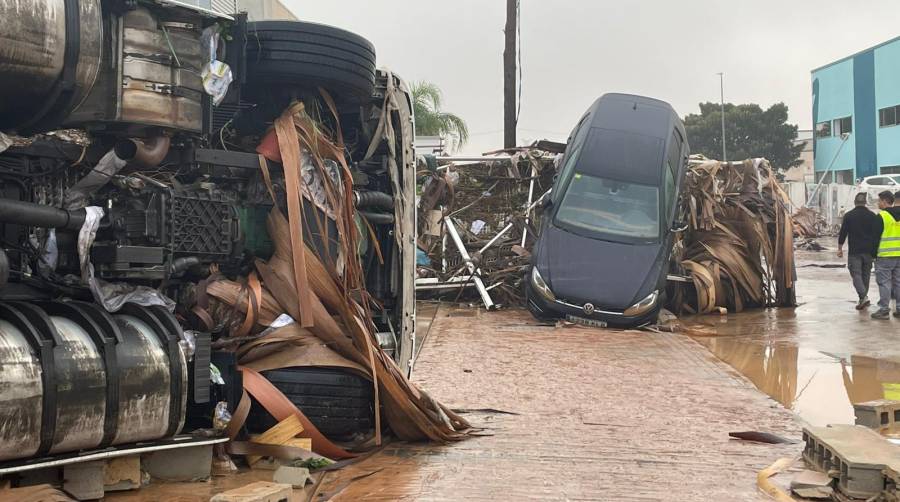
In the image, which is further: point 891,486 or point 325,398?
point 325,398

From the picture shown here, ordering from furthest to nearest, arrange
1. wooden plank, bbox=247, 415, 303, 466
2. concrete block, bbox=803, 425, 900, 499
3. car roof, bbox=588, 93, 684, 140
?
car roof, bbox=588, 93, 684, 140 → wooden plank, bbox=247, 415, 303, 466 → concrete block, bbox=803, 425, 900, 499

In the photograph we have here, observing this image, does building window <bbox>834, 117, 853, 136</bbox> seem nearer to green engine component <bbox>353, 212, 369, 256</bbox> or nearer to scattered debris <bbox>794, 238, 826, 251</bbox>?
scattered debris <bbox>794, 238, 826, 251</bbox>

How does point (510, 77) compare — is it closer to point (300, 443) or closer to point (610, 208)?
point (610, 208)

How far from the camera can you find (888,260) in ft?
48.0

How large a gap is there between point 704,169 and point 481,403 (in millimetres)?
9593

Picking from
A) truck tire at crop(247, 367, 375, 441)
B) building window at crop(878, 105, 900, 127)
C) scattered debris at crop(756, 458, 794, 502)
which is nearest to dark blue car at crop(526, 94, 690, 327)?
scattered debris at crop(756, 458, 794, 502)

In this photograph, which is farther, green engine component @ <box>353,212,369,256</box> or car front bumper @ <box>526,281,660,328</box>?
car front bumper @ <box>526,281,660,328</box>

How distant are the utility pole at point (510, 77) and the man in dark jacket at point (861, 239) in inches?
480

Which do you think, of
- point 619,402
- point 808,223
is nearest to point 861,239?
point 619,402

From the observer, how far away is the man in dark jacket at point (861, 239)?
1495 cm

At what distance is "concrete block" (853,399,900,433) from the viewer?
7.45 metres

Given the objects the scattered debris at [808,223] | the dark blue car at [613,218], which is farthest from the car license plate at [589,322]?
the scattered debris at [808,223]

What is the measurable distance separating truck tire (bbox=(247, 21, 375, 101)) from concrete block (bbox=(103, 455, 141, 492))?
2.35m

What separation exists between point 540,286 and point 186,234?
865 cm
